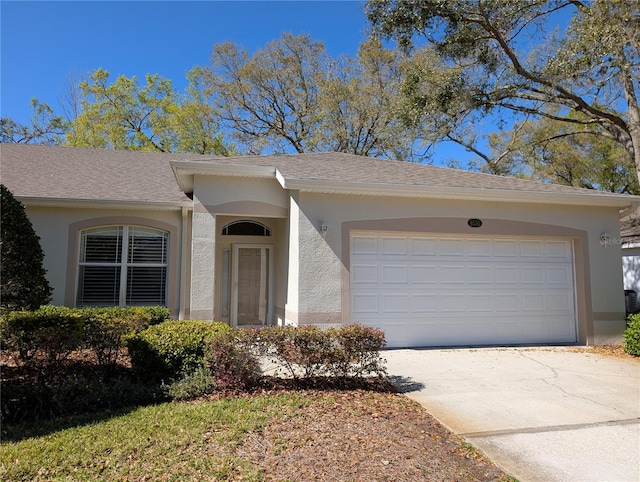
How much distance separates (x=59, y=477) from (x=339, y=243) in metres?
6.30

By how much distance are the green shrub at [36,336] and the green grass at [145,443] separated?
116 centimetres

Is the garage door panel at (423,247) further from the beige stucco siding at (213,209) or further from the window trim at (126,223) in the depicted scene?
the window trim at (126,223)

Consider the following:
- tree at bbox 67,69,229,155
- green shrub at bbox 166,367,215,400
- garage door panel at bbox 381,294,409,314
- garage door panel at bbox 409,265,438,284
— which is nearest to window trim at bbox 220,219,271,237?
garage door panel at bbox 381,294,409,314

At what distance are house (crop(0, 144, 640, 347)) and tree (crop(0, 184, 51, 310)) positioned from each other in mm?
3086

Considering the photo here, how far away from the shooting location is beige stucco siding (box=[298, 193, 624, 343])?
8.86 meters

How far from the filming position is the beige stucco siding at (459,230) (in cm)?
886

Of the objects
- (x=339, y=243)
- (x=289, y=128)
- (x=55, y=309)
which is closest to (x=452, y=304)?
(x=339, y=243)

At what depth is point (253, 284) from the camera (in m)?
11.7

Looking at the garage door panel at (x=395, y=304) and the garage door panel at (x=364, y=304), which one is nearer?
the garage door panel at (x=364, y=304)

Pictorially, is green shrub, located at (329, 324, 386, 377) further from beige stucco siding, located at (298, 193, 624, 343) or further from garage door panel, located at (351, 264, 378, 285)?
garage door panel, located at (351, 264, 378, 285)

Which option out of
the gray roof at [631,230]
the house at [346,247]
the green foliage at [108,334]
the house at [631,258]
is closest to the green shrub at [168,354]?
the green foliage at [108,334]

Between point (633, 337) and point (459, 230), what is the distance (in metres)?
4.36

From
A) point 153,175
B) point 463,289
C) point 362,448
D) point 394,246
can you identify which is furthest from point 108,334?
point 463,289

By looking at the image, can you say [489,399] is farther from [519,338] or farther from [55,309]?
[55,309]
